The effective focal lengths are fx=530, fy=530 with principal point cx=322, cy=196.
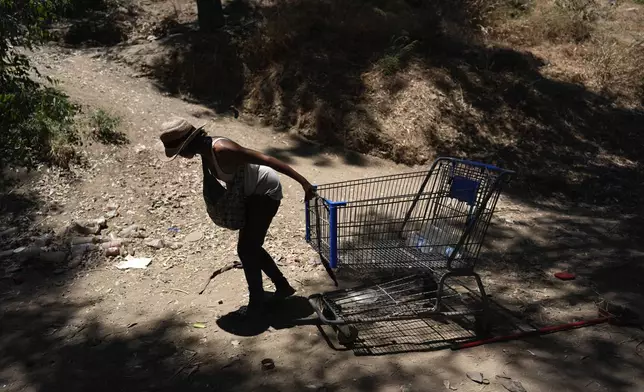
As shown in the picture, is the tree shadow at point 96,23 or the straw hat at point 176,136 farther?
the tree shadow at point 96,23

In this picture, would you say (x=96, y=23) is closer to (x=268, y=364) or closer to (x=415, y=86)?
(x=415, y=86)

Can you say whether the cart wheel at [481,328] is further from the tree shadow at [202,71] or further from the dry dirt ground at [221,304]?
the tree shadow at [202,71]

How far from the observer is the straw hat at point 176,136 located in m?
3.58

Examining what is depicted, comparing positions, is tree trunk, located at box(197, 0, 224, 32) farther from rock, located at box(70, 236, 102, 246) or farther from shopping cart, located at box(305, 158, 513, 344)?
shopping cart, located at box(305, 158, 513, 344)

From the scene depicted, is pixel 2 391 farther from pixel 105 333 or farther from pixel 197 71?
pixel 197 71

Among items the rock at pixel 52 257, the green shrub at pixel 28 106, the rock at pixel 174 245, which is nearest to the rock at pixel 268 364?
the rock at pixel 174 245

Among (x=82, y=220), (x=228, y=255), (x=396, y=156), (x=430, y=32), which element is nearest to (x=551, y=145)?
(x=396, y=156)

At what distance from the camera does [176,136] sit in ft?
11.8

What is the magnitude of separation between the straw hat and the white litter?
6.83 ft

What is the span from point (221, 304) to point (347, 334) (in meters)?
1.34

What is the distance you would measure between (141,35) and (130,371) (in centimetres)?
851

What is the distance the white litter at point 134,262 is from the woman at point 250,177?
1613 mm

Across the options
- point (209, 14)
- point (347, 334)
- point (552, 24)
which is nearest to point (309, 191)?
point (347, 334)

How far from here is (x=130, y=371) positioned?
374 centimetres
